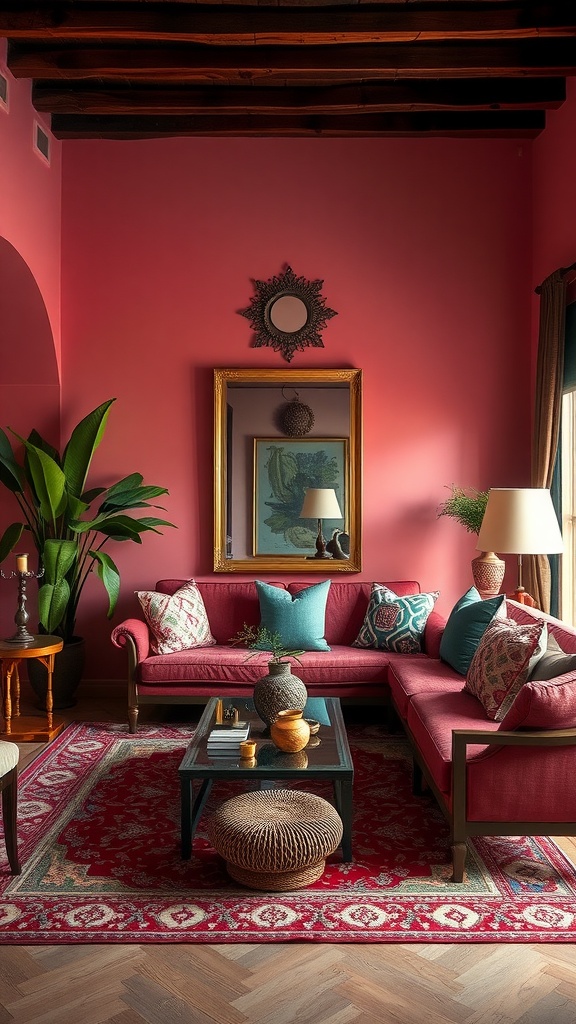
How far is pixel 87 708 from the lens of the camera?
529 centimetres

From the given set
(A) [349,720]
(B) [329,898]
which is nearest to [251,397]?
(A) [349,720]

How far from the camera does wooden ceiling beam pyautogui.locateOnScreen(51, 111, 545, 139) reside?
5.29 m

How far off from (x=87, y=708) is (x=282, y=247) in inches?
131

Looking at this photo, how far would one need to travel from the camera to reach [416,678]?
13.7ft

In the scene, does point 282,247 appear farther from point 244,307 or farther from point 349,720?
point 349,720

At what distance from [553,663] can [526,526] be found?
3.69ft

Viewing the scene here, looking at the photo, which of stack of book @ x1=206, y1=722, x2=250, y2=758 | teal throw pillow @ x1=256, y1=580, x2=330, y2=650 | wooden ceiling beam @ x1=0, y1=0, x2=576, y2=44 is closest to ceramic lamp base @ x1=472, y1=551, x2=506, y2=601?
teal throw pillow @ x1=256, y1=580, x2=330, y2=650

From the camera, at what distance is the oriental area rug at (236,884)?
2.58 metres

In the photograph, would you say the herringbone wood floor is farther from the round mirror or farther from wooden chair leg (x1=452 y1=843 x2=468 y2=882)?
the round mirror

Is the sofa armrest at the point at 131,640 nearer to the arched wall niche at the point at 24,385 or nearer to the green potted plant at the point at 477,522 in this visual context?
the arched wall niche at the point at 24,385

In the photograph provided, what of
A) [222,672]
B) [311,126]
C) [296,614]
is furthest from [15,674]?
[311,126]

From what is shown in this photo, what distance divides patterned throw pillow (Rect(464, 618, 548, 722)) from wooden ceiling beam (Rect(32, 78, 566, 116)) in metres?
3.29

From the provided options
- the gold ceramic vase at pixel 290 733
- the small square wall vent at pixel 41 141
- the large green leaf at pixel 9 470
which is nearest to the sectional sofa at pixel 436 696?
the gold ceramic vase at pixel 290 733

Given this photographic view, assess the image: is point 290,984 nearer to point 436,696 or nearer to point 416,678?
point 436,696
